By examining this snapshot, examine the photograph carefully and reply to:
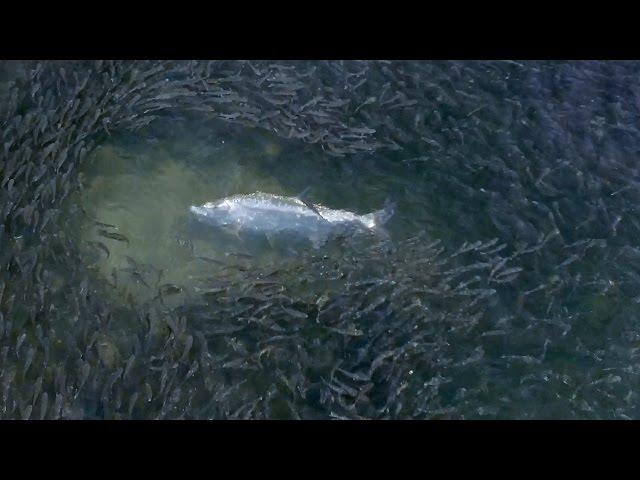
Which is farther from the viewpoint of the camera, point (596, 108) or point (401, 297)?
point (596, 108)

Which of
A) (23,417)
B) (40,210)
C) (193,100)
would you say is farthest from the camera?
(193,100)

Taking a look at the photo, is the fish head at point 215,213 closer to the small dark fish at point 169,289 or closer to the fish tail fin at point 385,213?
the small dark fish at point 169,289

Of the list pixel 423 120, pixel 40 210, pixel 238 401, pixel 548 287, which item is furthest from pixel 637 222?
pixel 40 210

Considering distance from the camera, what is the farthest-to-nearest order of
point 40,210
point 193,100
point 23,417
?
1. point 193,100
2. point 40,210
3. point 23,417

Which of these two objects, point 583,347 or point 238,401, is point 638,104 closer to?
point 583,347

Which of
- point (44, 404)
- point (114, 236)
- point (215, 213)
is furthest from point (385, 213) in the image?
point (44, 404)

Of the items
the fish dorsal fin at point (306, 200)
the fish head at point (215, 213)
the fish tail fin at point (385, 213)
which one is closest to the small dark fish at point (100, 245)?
the fish head at point (215, 213)
